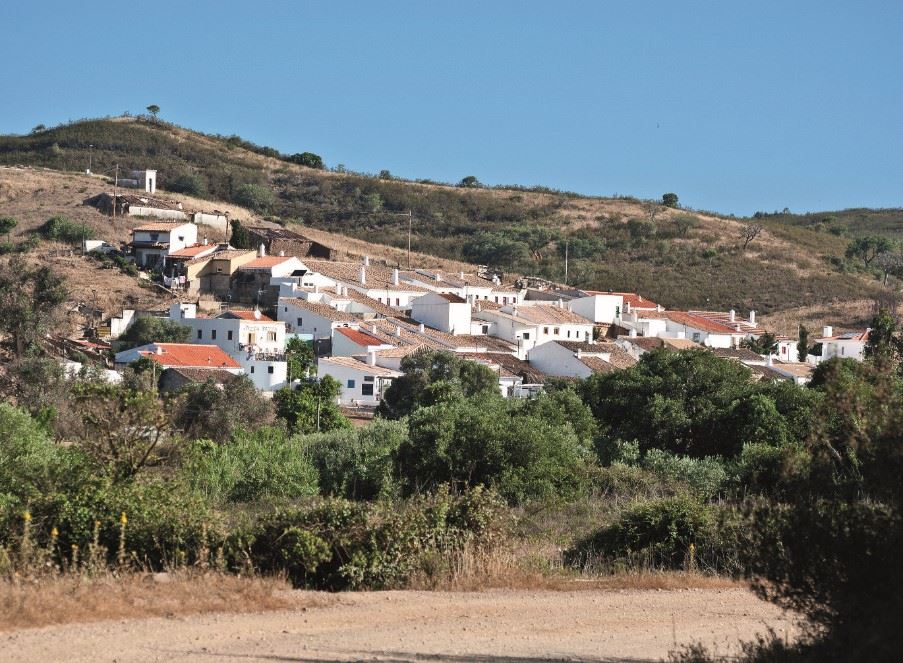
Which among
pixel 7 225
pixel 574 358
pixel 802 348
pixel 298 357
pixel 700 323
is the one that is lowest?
pixel 298 357

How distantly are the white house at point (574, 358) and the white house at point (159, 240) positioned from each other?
2310 centimetres

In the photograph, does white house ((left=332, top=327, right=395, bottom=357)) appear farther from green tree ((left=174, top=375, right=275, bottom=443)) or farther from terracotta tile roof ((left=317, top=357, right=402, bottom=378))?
green tree ((left=174, top=375, right=275, bottom=443))

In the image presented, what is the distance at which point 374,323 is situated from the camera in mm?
62938

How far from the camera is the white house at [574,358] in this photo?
5759 cm

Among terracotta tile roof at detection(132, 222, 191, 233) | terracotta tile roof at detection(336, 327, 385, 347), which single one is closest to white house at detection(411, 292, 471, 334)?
terracotta tile roof at detection(336, 327, 385, 347)

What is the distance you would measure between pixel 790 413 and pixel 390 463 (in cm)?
1079

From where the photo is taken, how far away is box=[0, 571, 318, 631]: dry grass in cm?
885

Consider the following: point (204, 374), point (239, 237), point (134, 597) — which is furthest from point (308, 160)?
point (134, 597)

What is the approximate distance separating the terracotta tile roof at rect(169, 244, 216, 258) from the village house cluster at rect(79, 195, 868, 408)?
2.2 inches

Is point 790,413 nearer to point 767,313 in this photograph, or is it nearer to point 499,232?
point 767,313

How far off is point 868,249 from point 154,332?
7079 centimetres

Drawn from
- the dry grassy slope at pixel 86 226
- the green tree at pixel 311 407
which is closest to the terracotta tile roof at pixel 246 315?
the dry grassy slope at pixel 86 226

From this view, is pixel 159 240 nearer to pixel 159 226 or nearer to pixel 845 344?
pixel 159 226

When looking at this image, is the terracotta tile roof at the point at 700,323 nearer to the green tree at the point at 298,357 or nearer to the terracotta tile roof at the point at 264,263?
the terracotta tile roof at the point at 264,263
